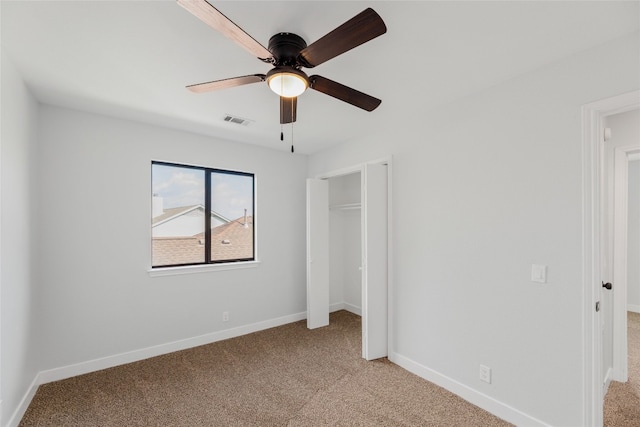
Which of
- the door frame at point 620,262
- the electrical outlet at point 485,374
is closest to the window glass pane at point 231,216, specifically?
the electrical outlet at point 485,374

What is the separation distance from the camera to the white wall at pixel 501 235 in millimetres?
1859

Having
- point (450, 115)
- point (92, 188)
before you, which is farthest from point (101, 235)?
point (450, 115)

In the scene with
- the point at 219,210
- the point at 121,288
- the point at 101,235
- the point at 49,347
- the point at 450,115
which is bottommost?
the point at 49,347

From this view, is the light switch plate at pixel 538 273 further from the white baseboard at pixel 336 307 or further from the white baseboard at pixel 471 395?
the white baseboard at pixel 336 307

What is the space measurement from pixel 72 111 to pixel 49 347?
2.17 metres

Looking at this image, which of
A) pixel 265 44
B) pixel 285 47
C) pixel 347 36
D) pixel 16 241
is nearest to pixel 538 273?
pixel 347 36

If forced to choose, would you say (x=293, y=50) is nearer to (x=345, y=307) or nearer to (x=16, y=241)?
(x=16, y=241)

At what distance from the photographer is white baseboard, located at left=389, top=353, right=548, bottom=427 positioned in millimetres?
2064

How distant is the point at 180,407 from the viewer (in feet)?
7.52

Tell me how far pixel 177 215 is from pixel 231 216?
25.8 inches

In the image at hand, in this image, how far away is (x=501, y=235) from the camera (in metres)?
2.21

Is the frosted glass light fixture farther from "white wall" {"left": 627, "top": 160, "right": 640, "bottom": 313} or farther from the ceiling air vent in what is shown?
"white wall" {"left": 627, "top": 160, "right": 640, "bottom": 313}

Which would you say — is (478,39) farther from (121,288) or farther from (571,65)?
(121,288)

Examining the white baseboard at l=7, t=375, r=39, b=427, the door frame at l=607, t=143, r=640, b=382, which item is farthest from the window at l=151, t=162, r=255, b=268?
the door frame at l=607, t=143, r=640, b=382
